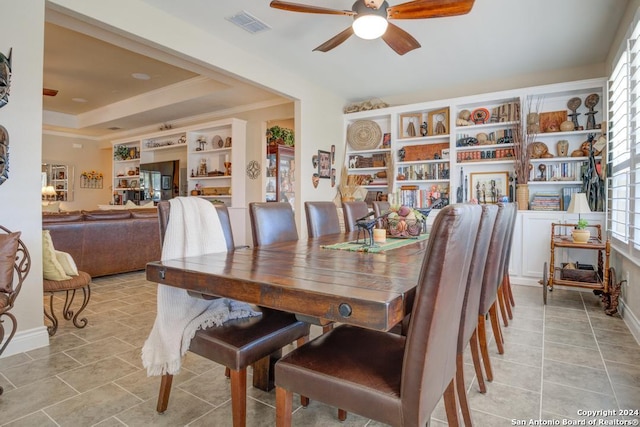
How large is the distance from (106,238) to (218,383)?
3.09 metres

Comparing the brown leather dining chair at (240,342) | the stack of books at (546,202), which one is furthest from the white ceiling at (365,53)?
the brown leather dining chair at (240,342)

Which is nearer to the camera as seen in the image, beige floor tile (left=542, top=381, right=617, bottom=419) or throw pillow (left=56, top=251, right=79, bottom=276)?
beige floor tile (left=542, top=381, right=617, bottom=419)

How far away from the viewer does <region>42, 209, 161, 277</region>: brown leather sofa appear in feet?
12.9

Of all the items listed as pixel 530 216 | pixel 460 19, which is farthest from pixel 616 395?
pixel 460 19

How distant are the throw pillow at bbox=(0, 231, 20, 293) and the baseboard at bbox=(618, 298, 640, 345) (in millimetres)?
3885

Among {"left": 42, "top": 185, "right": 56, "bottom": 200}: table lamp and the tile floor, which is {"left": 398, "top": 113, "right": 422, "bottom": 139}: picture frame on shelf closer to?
the tile floor

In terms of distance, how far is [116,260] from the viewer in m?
4.43

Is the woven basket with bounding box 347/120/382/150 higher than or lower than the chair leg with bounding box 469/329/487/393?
higher

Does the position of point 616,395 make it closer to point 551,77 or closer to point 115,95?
point 551,77

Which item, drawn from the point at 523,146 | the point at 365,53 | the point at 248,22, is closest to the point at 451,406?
the point at 248,22

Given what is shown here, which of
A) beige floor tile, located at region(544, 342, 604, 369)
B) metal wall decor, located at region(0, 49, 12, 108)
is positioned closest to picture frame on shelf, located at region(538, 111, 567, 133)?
beige floor tile, located at region(544, 342, 604, 369)

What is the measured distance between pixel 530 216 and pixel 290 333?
376cm

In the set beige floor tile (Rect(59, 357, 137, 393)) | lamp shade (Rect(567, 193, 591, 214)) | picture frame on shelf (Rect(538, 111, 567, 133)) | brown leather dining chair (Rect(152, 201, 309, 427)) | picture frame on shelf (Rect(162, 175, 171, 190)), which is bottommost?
beige floor tile (Rect(59, 357, 137, 393))

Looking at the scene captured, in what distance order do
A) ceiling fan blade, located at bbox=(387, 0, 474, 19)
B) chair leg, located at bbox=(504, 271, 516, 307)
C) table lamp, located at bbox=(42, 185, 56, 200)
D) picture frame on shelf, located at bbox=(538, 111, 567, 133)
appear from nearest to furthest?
ceiling fan blade, located at bbox=(387, 0, 474, 19)
chair leg, located at bbox=(504, 271, 516, 307)
picture frame on shelf, located at bbox=(538, 111, 567, 133)
table lamp, located at bbox=(42, 185, 56, 200)
